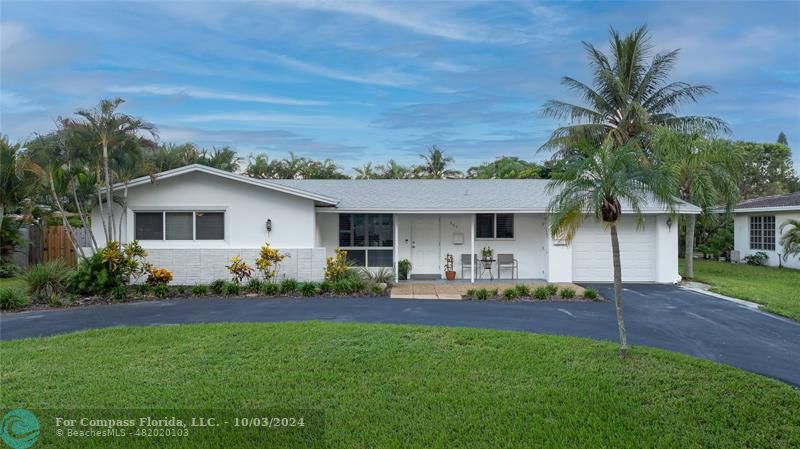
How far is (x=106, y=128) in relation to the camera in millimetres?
12875

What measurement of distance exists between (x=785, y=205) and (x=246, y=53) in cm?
2103

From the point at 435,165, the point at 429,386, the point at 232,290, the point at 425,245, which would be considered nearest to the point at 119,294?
the point at 232,290

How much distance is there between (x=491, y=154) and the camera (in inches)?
1487

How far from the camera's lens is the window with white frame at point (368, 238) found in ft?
53.1

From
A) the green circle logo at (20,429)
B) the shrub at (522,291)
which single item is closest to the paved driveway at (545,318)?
the shrub at (522,291)

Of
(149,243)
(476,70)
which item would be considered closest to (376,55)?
(476,70)

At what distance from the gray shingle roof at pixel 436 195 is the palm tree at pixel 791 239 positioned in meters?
7.18

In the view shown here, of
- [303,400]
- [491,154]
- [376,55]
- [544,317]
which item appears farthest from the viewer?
[491,154]

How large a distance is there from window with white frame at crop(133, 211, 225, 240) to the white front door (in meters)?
6.06

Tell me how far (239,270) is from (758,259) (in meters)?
21.2

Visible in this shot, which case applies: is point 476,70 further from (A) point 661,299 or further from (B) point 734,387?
(B) point 734,387

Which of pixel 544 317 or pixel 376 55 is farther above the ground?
pixel 376 55

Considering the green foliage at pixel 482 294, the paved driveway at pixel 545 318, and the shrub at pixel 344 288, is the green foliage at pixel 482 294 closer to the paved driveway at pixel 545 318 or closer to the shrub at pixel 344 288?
the paved driveway at pixel 545 318

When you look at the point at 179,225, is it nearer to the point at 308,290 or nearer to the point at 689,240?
the point at 308,290
